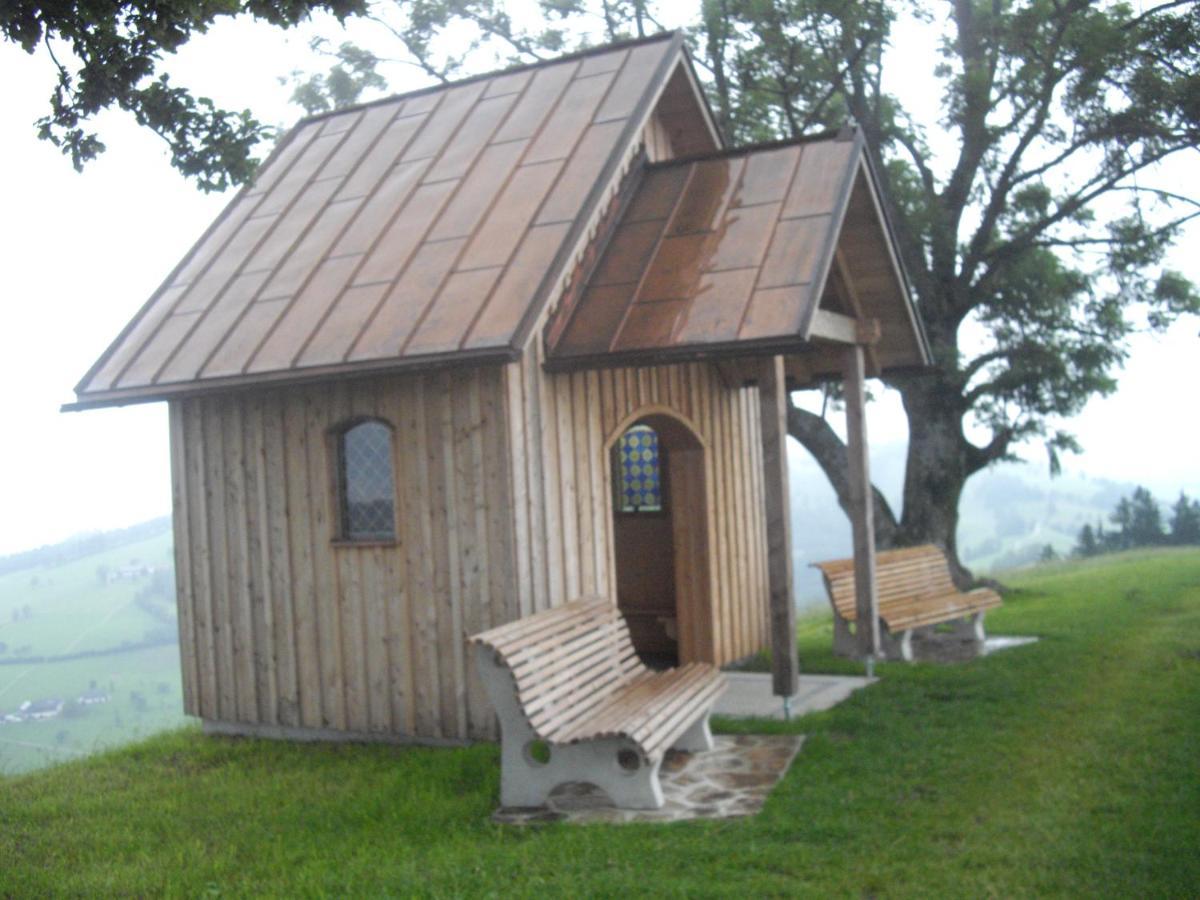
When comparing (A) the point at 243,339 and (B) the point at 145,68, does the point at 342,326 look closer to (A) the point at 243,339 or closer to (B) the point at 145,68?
(A) the point at 243,339

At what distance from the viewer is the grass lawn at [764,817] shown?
6.44 m

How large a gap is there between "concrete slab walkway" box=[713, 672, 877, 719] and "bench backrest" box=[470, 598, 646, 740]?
1440mm

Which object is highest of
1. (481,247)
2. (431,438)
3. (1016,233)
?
(1016,233)

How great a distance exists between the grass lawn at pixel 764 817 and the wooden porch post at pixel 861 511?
56 centimetres

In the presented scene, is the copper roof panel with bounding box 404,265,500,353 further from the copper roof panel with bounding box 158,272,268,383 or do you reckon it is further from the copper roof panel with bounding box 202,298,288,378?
the copper roof panel with bounding box 158,272,268,383

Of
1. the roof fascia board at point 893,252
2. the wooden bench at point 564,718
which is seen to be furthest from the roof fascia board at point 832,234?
the wooden bench at point 564,718

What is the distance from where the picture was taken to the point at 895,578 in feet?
41.9

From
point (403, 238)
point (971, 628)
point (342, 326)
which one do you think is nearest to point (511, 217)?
point (403, 238)

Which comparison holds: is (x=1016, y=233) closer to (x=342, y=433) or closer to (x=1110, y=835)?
(x=342, y=433)

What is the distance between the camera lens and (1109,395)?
61.5 ft

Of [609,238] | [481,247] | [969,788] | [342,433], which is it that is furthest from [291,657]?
[969,788]

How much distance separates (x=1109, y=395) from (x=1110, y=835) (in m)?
13.1

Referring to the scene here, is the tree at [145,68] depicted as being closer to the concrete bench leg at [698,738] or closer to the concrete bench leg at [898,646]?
the concrete bench leg at [698,738]

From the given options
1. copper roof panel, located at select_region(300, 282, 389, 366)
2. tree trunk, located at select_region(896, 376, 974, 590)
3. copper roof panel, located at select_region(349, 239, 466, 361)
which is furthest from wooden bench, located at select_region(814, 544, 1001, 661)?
tree trunk, located at select_region(896, 376, 974, 590)
